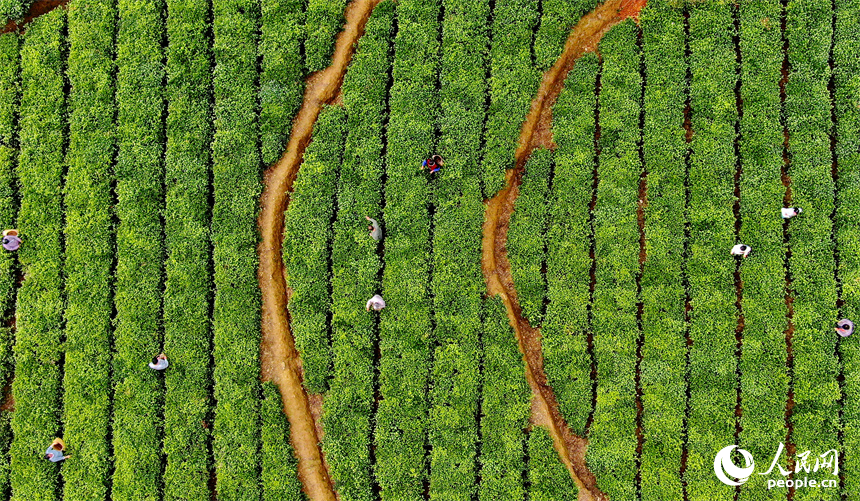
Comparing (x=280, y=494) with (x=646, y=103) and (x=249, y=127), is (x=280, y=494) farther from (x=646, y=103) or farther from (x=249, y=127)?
(x=646, y=103)

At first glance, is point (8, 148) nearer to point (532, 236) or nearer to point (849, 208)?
point (532, 236)

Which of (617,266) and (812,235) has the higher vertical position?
(812,235)

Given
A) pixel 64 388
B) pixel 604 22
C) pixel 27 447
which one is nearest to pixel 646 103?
pixel 604 22

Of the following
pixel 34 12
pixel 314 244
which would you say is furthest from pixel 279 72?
pixel 34 12

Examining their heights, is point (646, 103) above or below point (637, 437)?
above

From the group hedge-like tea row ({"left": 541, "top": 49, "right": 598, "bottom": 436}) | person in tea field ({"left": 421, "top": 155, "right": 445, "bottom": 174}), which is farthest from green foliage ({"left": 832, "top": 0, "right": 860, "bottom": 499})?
person in tea field ({"left": 421, "top": 155, "right": 445, "bottom": 174})

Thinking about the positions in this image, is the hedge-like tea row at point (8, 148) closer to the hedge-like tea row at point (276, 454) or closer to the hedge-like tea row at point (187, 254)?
the hedge-like tea row at point (187, 254)

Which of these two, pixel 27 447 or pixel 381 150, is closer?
pixel 27 447
